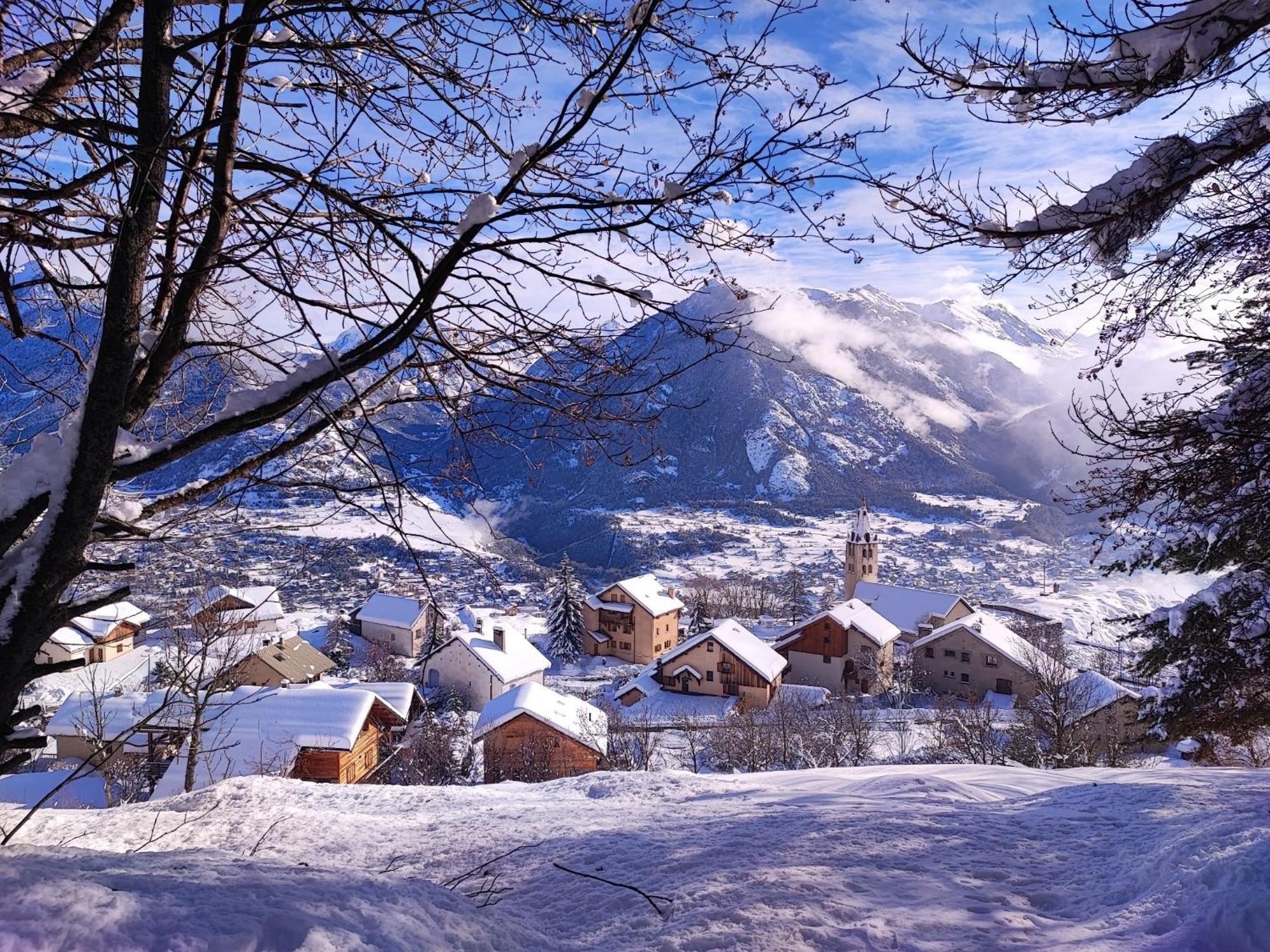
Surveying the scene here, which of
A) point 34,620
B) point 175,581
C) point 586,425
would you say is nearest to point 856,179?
point 586,425

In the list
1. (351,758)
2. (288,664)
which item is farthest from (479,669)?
(351,758)

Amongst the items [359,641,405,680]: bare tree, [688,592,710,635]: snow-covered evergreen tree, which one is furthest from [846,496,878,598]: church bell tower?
[359,641,405,680]: bare tree

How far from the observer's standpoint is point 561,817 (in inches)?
256

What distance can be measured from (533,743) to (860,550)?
3827cm

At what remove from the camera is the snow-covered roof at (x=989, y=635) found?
32.5 metres

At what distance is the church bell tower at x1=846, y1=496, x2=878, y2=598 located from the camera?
51.4 metres

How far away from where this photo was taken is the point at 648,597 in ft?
144

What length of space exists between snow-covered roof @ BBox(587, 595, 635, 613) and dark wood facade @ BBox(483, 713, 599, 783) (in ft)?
79.9

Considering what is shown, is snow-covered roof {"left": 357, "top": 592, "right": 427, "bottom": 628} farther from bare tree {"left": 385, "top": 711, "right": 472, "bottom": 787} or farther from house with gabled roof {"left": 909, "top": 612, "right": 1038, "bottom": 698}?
house with gabled roof {"left": 909, "top": 612, "right": 1038, "bottom": 698}

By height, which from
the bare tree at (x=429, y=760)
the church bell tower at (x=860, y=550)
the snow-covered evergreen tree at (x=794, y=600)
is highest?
the church bell tower at (x=860, y=550)

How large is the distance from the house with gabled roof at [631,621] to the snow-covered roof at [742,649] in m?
9.47

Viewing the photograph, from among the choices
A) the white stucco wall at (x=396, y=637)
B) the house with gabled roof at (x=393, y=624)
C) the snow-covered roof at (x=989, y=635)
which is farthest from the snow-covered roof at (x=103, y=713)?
the snow-covered roof at (x=989, y=635)

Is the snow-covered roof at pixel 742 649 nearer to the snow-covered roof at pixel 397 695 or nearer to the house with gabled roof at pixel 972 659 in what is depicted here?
the house with gabled roof at pixel 972 659

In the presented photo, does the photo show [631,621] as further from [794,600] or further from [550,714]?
[550,714]
